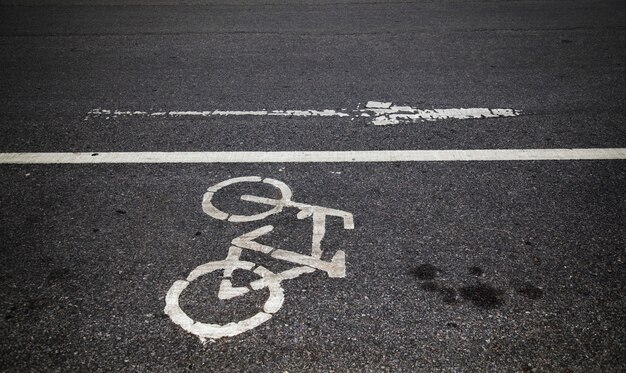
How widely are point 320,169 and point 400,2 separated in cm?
627

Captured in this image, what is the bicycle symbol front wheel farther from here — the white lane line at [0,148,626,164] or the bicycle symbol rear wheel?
the bicycle symbol rear wheel

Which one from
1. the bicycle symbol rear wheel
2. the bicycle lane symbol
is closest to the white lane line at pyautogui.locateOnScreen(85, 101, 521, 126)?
the bicycle lane symbol

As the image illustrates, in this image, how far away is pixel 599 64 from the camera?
5.88 metres

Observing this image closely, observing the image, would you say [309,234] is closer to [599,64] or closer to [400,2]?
[599,64]

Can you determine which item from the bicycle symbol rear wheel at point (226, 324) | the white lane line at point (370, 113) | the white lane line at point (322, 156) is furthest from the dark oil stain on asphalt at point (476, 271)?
the white lane line at point (370, 113)

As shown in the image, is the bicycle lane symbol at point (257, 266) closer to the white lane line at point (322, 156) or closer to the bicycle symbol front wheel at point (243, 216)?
the bicycle symbol front wheel at point (243, 216)

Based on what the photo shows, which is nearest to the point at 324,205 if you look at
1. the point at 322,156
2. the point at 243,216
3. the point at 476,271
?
the point at 243,216

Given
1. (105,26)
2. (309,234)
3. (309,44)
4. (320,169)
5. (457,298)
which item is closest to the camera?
(457,298)

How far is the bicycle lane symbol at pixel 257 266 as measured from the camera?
2502 millimetres

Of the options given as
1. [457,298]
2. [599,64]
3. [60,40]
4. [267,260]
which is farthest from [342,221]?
[60,40]

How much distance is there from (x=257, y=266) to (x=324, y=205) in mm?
795

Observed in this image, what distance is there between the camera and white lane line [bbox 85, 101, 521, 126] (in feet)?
15.4

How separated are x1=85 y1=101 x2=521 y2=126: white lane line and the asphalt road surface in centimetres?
6

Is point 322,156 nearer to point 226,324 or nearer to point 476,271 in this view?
point 476,271
